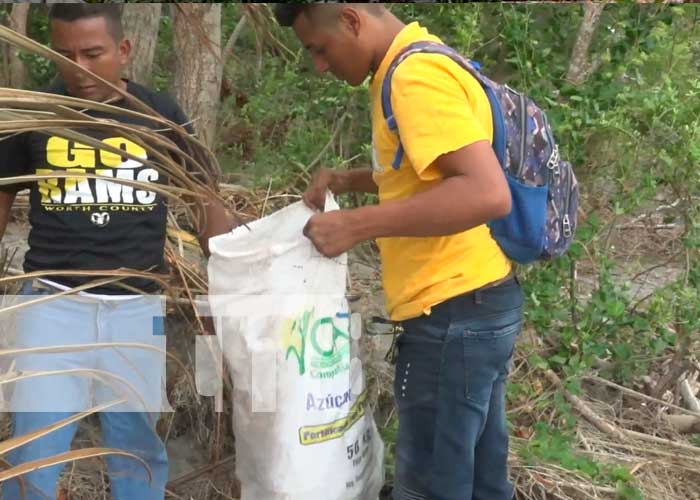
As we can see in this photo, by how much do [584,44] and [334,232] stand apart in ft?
5.66

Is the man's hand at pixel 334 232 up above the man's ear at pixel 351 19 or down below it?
below

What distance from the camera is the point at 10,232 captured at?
327 centimetres

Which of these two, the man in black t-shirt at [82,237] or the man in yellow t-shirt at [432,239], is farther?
the man in black t-shirt at [82,237]

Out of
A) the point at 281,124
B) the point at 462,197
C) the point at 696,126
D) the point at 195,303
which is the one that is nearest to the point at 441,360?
the point at 462,197

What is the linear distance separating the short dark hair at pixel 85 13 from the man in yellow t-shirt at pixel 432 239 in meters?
0.54

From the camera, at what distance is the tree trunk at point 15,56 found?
12.6 ft

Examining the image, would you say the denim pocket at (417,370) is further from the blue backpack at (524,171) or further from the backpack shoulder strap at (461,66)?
the backpack shoulder strap at (461,66)

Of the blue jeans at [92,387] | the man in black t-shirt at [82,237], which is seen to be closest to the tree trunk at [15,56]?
the man in black t-shirt at [82,237]

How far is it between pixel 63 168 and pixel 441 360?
39.7 inches

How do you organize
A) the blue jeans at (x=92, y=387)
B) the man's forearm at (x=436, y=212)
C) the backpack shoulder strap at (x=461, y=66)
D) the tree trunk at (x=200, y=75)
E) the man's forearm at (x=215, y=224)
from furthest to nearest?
the tree trunk at (x=200, y=75)
the man's forearm at (x=215, y=224)
the blue jeans at (x=92, y=387)
the backpack shoulder strap at (x=461, y=66)
the man's forearm at (x=436, y=212)

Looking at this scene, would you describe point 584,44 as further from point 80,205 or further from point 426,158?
point 80,205

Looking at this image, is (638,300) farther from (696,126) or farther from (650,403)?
(696,126)

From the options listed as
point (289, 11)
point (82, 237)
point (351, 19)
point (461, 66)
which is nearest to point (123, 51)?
point (82, 237)

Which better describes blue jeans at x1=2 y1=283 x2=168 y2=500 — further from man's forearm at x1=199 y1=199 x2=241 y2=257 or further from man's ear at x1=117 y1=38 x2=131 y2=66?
man's ear at x1=117 y1=38 x2=131 y2=66
